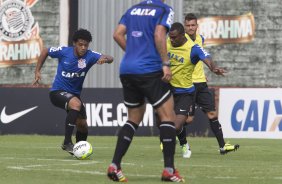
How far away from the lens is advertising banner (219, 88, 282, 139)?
75.9 feet

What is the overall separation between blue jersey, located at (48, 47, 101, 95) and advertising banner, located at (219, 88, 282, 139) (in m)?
8.89

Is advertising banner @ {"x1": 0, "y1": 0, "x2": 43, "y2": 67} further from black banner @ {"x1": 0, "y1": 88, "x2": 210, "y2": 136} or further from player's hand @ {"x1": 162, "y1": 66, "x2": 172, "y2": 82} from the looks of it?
player's hand @ {"x1": 162, "y1": 66, "x2": 172, "y2": 82}

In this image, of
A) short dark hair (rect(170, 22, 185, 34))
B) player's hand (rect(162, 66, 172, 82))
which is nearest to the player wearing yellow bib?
short dark hair (rect(170, 22, 185, 34))

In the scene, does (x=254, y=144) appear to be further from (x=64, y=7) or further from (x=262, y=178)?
(x=64, y=7)

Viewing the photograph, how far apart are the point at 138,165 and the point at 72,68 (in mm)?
2879

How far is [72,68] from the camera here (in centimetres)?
1486

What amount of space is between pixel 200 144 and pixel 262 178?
8.97 metres

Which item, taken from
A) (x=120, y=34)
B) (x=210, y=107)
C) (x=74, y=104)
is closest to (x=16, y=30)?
(x=210, y=107)

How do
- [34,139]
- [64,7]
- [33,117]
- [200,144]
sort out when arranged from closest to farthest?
[200,144] < [34,139] < [33,117] < [64,7]

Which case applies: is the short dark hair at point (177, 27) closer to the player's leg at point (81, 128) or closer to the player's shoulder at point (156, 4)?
the player's leg at point (81, 128)

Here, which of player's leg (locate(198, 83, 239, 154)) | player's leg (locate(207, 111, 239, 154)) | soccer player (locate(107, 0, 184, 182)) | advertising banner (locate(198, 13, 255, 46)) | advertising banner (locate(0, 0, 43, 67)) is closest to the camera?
soccer player (locate(107, 0, 184, 182))

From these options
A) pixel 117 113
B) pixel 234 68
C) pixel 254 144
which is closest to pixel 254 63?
pixel 234 68

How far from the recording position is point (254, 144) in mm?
20141

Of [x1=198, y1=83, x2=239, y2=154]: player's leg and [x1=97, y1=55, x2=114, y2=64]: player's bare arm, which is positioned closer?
[x1=97, y1=55, x2=114, y2=64]: player's bare arm
